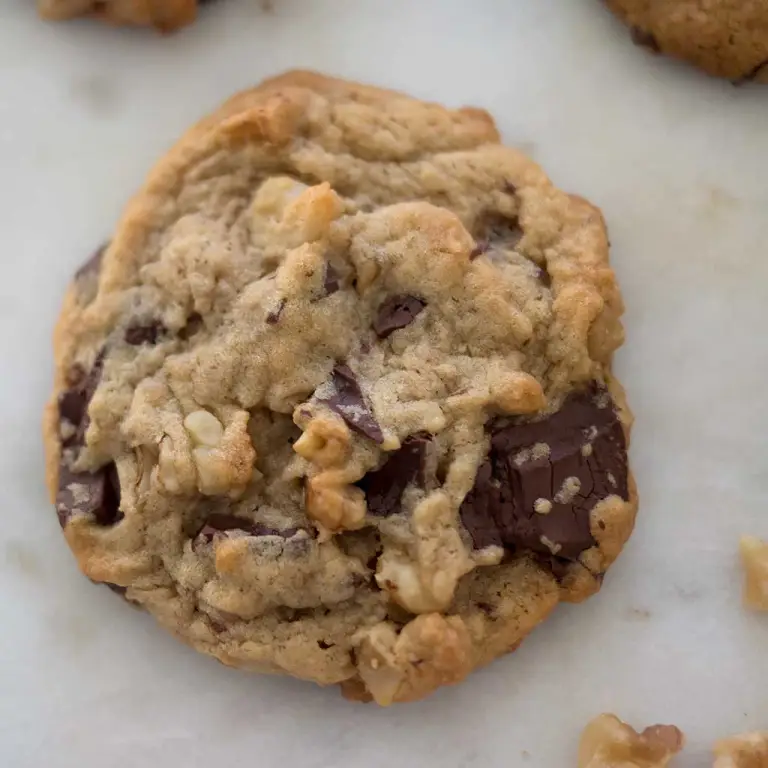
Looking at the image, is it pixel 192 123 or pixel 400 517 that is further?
pixel 192 123

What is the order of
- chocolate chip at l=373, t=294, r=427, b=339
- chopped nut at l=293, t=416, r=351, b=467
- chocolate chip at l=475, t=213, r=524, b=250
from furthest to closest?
chocolate chip at l=475, t=213, r=524, b=250 → chocolate chip at l=373, t=294, r=427, b=339 → chopped nut at l=293, t=416, r=351, b=467

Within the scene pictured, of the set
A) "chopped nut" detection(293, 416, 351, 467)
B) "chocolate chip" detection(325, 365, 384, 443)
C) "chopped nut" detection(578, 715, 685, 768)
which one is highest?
"chocolate chip" detection(325, 365, 384, 443)

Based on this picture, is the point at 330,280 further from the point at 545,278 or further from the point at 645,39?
the point at 645,39

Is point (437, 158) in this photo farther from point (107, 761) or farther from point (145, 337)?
point (107, 761)

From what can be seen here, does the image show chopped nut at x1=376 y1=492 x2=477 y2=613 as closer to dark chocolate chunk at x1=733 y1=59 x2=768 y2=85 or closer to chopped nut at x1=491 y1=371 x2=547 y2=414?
chopped nut at x1=491 y1=371 x2=547 y2=414

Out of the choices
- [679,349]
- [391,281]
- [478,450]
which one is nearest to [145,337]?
[391,281]

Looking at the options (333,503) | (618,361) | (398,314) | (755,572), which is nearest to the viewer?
(333,503)

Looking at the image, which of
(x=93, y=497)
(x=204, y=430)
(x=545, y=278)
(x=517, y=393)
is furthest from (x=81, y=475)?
(x=545, y=278)

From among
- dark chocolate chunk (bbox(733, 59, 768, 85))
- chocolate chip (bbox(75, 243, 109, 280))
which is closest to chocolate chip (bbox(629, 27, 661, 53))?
dark chocolate chunk (bbox(733, 59, 768, 85))
